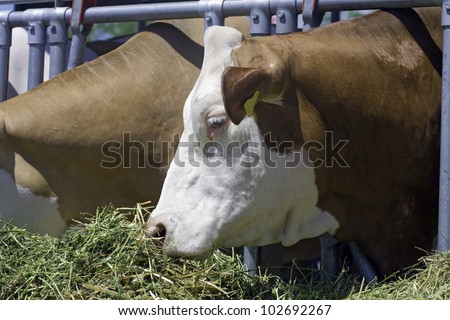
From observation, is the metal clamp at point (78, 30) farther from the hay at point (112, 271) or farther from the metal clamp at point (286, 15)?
the hay at point (112, 271)

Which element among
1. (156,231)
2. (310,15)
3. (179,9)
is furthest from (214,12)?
(156,231)

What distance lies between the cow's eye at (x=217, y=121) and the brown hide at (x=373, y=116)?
0.13 meters

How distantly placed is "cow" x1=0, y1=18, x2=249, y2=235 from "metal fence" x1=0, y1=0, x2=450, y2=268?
0.26 m

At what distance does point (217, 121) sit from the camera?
3.89 m

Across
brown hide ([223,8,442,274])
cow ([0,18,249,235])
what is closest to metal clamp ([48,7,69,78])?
→ cow ([0,18,249,235])

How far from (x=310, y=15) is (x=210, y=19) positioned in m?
0.48

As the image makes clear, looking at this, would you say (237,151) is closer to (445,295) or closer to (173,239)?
(173,239)

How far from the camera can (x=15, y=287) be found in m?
3.80

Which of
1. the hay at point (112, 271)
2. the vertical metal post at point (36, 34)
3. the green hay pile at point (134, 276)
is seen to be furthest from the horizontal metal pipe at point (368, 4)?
the vertical metal post at point (36, 34)

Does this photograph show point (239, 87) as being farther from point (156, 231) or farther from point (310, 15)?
point (310, 15)

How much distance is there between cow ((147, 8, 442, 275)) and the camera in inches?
153

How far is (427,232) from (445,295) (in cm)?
80

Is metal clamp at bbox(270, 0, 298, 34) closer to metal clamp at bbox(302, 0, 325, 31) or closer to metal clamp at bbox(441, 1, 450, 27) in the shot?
metal clamp at bbox(302, 0, 325, 31)

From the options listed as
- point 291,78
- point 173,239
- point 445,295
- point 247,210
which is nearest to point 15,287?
point 173,239
